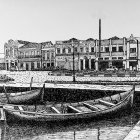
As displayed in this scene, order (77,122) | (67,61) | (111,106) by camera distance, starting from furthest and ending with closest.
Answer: (67,61)
(111,106)
(77,122)

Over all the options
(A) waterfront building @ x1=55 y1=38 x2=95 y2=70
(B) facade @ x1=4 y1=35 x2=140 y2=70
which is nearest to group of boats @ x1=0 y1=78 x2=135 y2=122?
(B) facade @ x1=4 y1=35 x2=140 y2=70

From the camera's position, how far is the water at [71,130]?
1270 cm

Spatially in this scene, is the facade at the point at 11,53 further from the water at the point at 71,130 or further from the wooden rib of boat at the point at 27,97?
the water at the point at 71,130

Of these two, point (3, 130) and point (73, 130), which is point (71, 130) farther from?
point (3, 130)

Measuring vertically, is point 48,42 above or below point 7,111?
above

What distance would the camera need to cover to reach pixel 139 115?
17.4m

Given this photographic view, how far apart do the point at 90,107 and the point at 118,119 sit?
5.92ft

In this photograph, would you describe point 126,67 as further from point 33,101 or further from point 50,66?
point 33,101

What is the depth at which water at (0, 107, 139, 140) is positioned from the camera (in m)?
12.7

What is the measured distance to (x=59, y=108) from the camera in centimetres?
1694

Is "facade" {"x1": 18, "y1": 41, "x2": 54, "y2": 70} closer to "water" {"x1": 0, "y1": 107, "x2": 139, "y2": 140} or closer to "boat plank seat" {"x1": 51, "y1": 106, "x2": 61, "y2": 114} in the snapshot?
"boat plank seat" {"x1": 51, "y1": 106, "x2": 61, "y2": 114}

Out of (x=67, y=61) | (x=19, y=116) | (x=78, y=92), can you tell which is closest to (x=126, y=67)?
(x=67, y=61)

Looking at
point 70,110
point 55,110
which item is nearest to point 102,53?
point 70,110

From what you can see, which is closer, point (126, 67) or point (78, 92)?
point (78, 92)
